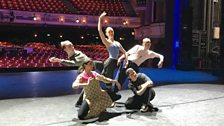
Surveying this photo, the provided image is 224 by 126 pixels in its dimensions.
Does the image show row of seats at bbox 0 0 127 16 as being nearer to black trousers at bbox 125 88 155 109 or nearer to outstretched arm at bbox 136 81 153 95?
black trousers at bbox 125 88 155 109

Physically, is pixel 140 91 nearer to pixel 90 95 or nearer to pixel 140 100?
pixel 140 100

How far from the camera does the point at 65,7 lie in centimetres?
2058

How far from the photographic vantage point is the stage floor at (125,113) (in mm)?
4031

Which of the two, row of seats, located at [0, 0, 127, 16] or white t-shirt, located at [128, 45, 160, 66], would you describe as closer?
white t-shirt, located at [128, 45, 160, 66]

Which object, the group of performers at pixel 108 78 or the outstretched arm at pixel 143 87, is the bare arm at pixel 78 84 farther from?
the outstretched arm at pixel 143 87

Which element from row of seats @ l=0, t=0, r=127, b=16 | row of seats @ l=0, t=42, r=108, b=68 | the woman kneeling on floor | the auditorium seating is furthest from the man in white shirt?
the auditorium seating

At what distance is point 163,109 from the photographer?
4.83m

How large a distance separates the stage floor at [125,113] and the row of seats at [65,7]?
42.8 feet

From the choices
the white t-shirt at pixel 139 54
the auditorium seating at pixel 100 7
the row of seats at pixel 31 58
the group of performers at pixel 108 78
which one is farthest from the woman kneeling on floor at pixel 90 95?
the auditorium seating at pixel 100 7

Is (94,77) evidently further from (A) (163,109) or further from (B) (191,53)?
(B) (191,53)

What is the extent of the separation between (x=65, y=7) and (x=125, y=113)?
55.3 feet

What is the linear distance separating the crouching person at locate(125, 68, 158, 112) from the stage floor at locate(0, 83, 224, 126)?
136 mm

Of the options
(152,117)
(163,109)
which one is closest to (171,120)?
(152,117)

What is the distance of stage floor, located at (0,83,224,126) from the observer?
403 cm
